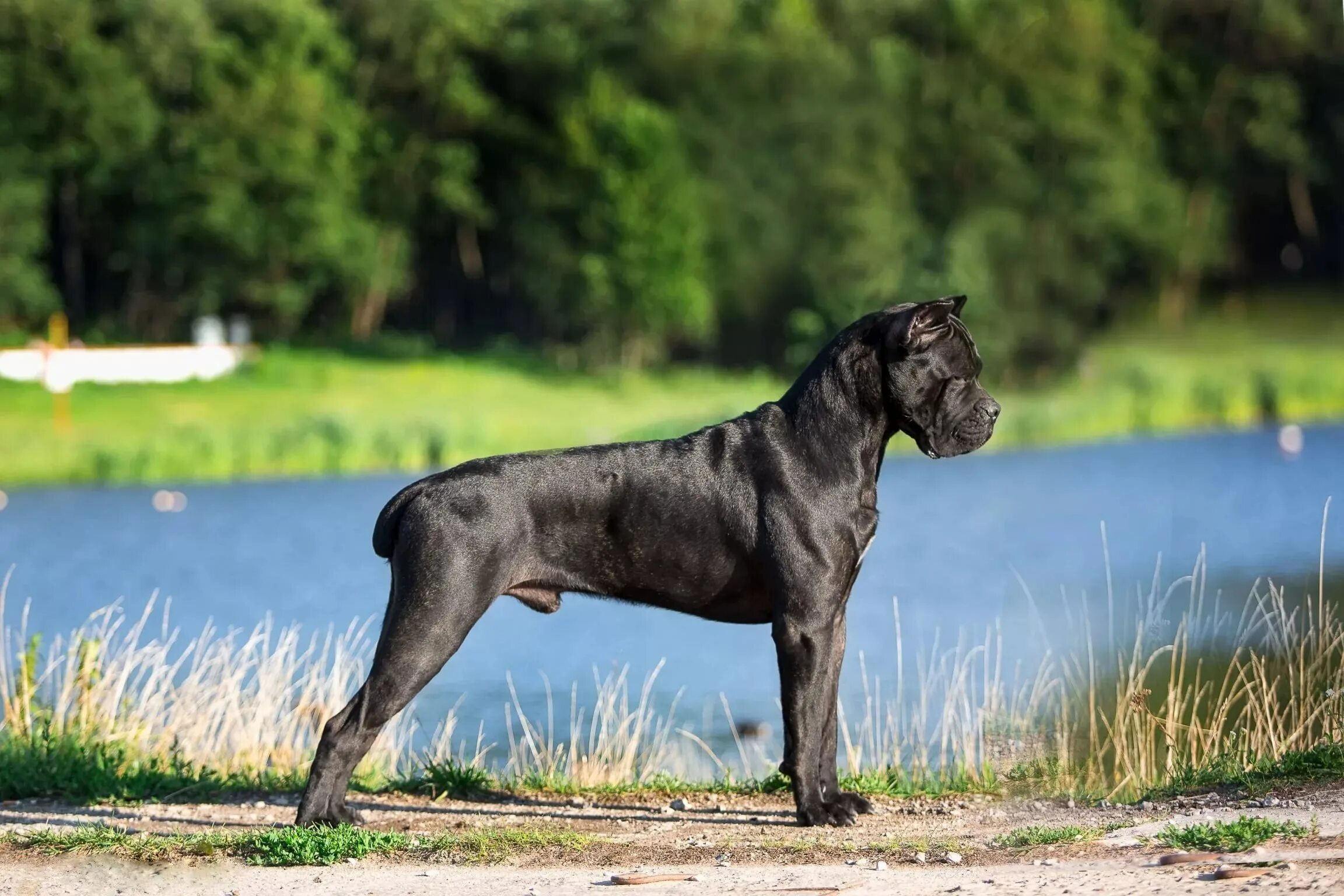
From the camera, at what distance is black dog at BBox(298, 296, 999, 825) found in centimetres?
660

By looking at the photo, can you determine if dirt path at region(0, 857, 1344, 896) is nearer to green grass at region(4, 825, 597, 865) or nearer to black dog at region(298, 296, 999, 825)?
green grass at region(4, 825, 597, 865)

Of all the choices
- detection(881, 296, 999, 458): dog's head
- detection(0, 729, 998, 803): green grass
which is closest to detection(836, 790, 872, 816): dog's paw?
detection(0, 729, 998, 803): green grass

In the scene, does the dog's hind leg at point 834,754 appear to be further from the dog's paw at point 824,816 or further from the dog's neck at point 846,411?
the dog's neck at point 846,411

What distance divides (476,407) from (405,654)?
35.2 meters

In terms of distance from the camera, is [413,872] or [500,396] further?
[500,396]

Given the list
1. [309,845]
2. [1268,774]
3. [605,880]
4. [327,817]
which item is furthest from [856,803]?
[309,845]

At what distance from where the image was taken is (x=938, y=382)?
6859mm

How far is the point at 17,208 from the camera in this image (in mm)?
44875

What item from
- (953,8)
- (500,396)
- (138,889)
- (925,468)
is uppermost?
(953,8)

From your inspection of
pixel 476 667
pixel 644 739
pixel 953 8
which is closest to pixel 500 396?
pixel 953 8

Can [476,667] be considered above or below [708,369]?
below

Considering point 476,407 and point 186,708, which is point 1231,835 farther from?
point 476,407

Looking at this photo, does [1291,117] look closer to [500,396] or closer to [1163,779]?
[500,396]

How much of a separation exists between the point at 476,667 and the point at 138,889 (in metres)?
11.2
